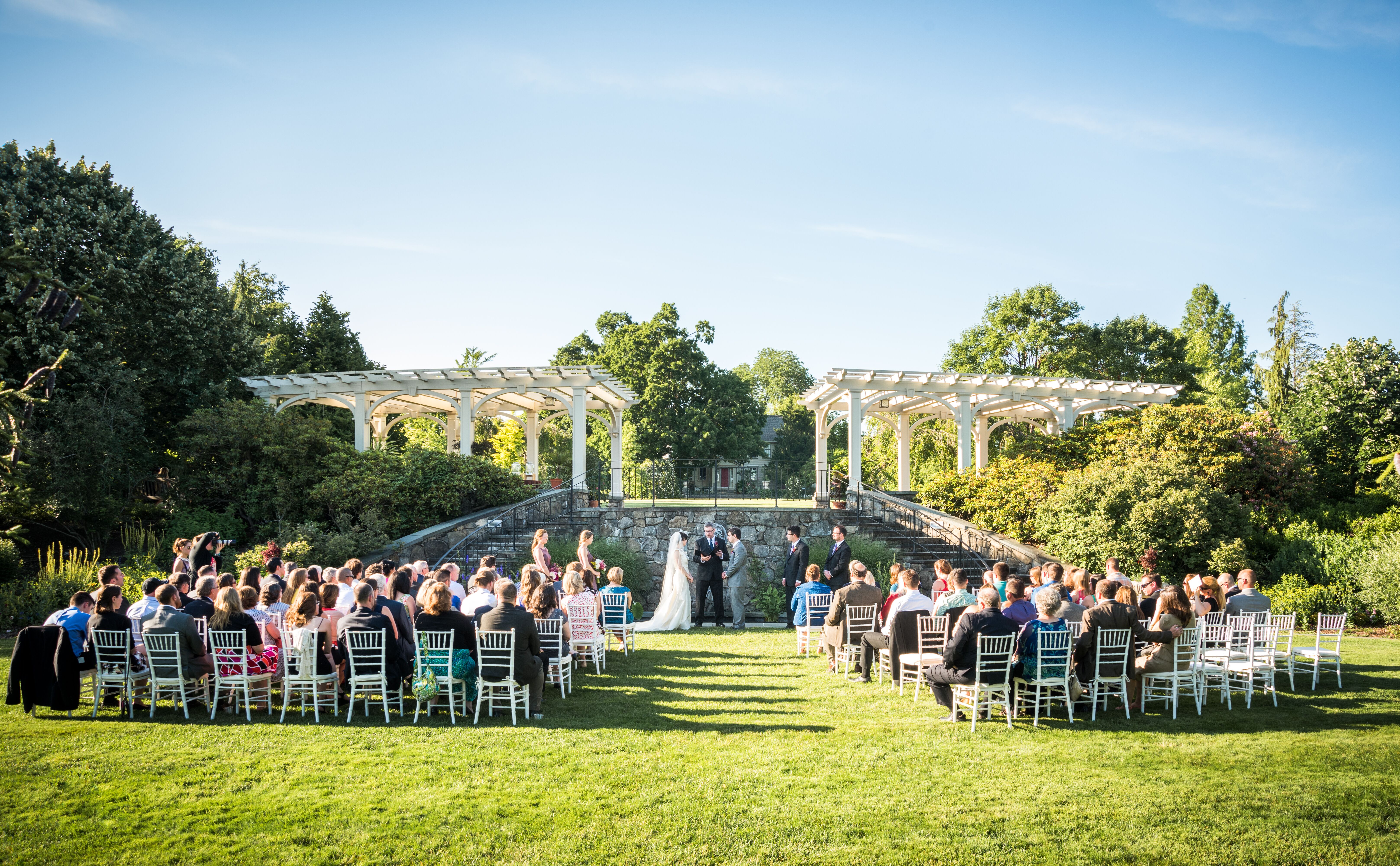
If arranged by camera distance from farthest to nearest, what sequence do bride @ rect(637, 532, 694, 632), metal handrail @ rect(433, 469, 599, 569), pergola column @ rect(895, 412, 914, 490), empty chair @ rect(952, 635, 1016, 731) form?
pergola column @ rect(895, 412, 914, 490) < metal handrail @ rect(433, 469, 599, 569) < bride @ rect(637, 532, 694, 632) < empty chair @ rect(952, 635, 1016, 731)

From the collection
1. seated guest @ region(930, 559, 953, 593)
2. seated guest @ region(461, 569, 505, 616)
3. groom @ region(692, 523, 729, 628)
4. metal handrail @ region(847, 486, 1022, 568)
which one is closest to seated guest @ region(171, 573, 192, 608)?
seated guest @ region(461, 569, 505, 616)

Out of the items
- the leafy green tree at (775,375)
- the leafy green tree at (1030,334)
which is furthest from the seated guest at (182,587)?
the leafy green tree at (775,375)

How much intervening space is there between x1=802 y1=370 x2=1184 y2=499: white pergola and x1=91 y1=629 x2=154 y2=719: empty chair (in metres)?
15.1

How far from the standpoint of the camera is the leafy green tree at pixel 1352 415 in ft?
60.6

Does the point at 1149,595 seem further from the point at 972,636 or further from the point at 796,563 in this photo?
the point at 796,563

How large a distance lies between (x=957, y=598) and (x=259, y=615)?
6256 mm

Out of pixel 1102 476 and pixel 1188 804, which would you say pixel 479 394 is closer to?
pixel 1102 476

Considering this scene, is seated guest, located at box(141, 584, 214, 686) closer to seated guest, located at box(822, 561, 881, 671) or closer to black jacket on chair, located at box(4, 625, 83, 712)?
black jacket on chair, located at box(4, 625, 83, 712)

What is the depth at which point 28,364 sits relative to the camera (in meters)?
16.7

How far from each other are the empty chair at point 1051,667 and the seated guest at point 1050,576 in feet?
2.11

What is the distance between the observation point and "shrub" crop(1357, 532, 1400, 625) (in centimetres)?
1271

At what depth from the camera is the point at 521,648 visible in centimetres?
721

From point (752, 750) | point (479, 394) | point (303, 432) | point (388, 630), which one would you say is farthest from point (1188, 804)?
point (479, 394)

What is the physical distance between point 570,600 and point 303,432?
11735 mm
